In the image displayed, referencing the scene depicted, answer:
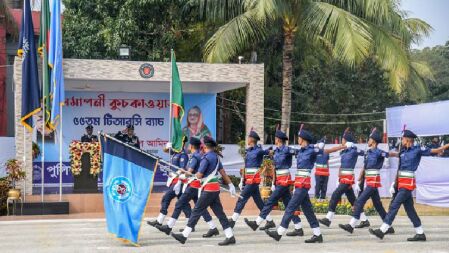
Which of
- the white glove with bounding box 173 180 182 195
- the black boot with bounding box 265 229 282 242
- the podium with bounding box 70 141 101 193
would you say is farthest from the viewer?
the podium with bounding box 70 141 101 193

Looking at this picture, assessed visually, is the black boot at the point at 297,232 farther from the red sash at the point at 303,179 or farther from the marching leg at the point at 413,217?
the marching leg at the point at 413,217

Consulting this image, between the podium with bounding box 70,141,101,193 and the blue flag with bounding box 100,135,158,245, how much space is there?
6.95 metres

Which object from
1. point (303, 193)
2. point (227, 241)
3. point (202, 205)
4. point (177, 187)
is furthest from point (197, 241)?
point (303, 193)

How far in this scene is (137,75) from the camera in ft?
67.8

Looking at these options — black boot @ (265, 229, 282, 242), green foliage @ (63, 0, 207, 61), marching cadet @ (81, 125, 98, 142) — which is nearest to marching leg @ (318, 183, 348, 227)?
black boot @ (265, 229, 282, 242)

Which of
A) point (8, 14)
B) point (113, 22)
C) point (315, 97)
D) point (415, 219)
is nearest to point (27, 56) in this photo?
point (8, 14)

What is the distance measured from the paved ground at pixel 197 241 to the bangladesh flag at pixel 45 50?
11.9 feet

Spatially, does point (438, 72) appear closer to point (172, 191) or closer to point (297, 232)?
point (297, 232)

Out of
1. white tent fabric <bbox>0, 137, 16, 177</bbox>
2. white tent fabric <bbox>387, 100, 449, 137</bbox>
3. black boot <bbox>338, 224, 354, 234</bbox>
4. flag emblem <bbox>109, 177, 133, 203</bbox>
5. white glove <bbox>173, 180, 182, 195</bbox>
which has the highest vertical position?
white tent fabric <bbox>387, 100, 449, 137</bbox>

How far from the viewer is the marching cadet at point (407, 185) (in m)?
12.8

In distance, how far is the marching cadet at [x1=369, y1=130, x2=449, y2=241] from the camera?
12789mm

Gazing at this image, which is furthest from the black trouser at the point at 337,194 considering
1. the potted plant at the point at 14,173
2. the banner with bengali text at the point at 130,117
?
the banner with bengali text at the point at 130,117

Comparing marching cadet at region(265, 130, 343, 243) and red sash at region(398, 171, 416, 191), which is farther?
red sash at region(398, 171, 416, 191)

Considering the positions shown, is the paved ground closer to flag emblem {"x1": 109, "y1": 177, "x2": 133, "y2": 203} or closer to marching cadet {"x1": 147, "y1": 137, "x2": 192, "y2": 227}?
marching cadet {"x1": 147, "y1": 137, "x2": 192, "y2": 227}
